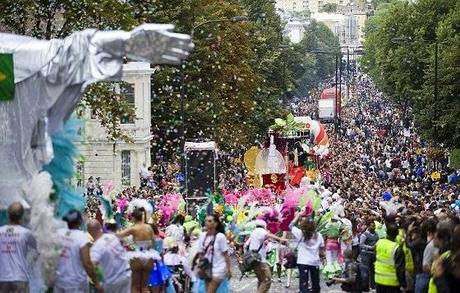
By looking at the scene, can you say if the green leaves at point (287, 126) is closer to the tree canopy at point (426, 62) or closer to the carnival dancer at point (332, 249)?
the tree canopy at point (426, 62)

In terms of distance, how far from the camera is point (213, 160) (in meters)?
55.8

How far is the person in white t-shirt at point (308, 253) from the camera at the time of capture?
2892cm

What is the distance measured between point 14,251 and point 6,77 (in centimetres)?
187

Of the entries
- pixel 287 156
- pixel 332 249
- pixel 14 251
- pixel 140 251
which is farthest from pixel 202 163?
pixel 14 251

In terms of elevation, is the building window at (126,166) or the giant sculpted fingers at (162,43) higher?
the giant sculpted fingers at (162,43)

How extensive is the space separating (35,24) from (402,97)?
60752mm

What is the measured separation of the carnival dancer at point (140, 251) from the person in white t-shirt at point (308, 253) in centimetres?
413

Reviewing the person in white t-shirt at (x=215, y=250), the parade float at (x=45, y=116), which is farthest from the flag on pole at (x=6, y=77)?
the person in white t-shirt at (x=215, y=250)

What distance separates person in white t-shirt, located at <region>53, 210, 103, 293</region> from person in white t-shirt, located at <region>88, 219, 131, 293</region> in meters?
0.42

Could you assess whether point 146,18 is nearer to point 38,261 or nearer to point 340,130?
point 38,261

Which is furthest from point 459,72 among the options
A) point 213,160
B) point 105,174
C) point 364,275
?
point 364,275

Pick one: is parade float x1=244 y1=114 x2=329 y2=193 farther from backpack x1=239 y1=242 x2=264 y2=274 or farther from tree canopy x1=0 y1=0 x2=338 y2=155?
backpack x1=239 y1=242 x2=264 y2=274

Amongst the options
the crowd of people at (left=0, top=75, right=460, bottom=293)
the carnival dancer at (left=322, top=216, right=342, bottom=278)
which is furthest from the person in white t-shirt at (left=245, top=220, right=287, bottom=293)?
the carnival dancer at (left=322, top=216, right=342, bottom=278)

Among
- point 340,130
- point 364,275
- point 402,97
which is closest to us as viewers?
point 364,275
